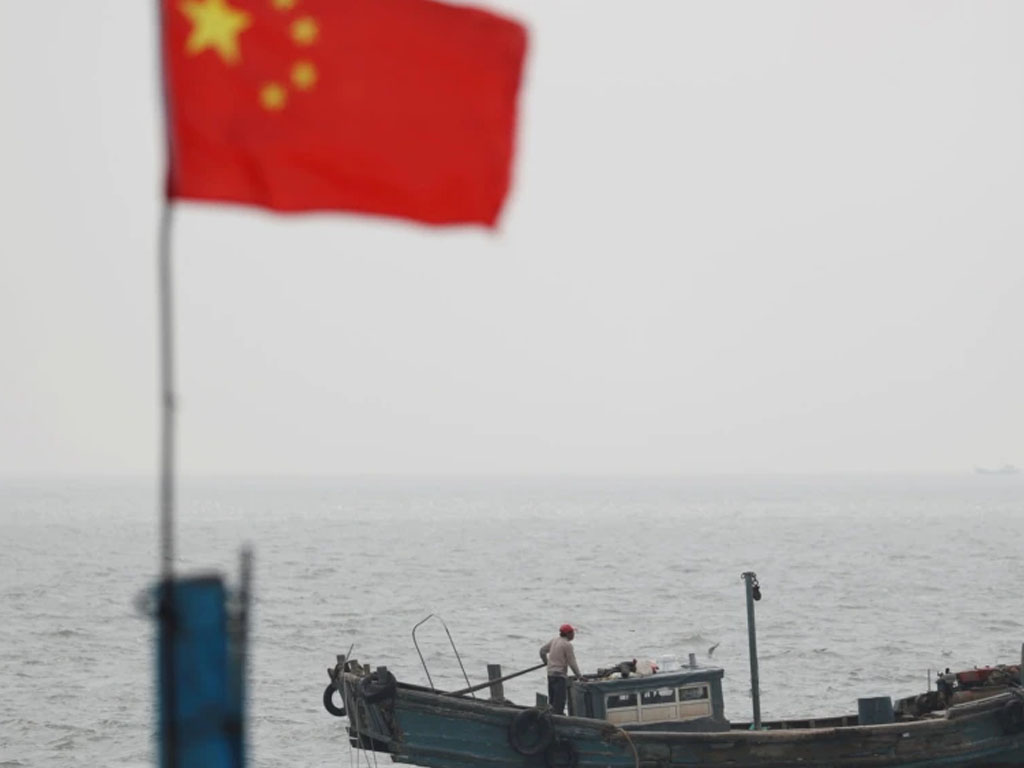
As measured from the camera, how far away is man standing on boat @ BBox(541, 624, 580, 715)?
75.3 feet

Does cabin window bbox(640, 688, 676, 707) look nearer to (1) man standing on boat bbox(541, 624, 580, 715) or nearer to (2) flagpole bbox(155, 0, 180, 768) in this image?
(1) man standing on boat bbox(541, 624, 580, 715)

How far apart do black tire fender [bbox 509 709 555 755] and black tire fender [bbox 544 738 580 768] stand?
96 mm

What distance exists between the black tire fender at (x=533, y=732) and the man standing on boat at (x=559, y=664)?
2.32 feet

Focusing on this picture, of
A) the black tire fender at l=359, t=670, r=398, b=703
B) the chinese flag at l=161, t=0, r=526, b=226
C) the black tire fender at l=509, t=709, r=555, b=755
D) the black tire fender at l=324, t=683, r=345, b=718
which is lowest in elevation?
the black tire fender at l=509, t=709, r=555, b=755

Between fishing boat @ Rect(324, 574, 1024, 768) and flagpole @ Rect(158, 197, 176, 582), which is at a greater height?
flagpole @ Rect(158, 197, 176, 582)

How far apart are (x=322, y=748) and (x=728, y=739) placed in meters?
12.2

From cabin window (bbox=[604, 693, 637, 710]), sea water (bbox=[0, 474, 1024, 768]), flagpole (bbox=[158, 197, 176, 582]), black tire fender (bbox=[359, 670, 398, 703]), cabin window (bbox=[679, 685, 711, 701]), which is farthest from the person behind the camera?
sea water (bbox=[0, 474, 1024, 768])

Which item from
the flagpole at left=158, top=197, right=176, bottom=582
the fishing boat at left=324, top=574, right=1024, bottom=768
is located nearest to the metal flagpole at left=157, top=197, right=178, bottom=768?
the flagpole at left=158, top=197, right=176, bottom=582

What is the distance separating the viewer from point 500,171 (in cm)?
864

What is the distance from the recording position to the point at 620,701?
23.1m

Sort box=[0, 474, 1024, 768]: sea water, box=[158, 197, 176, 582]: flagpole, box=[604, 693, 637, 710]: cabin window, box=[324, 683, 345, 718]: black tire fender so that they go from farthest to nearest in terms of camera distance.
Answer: box=[0, 474, 1024, 768]: sea water < box=[324, 683, 345, 718]: black tire fender < box=[604, 693, 637, 710]: cabin window < box=[158, 197, 176, 582]: flagpole

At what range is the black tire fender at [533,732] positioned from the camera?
2259 cm

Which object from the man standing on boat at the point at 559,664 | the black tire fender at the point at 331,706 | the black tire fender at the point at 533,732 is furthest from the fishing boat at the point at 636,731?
the black tire fender at the point at 331,706

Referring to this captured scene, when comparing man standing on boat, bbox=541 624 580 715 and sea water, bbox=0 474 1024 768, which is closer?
man standing on boat, bbox=541 624 580 715
